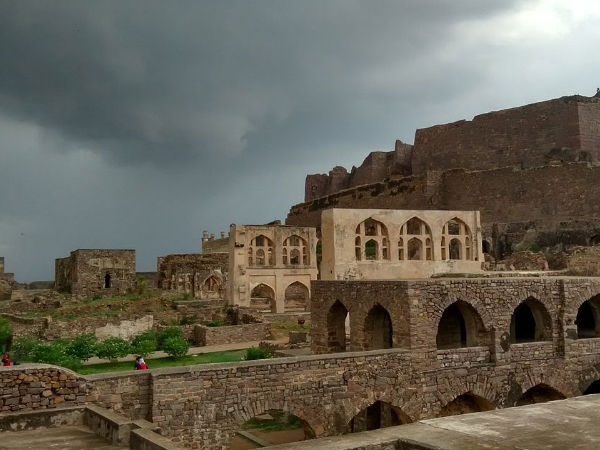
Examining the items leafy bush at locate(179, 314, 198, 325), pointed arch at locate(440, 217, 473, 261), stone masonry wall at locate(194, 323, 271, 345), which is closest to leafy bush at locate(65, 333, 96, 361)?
stone masonry wall at locate(194, 323, 271, 345)

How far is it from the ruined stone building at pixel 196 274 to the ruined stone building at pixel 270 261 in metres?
5.19

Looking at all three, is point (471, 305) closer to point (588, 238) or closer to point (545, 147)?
point (588, 238)

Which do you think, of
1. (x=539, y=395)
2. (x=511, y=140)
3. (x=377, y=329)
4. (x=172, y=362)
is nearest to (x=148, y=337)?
(x=172, y=362)

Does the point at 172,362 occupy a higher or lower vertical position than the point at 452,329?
lower

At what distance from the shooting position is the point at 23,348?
21.2 meters

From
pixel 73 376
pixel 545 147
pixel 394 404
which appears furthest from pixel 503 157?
pixel 73 376

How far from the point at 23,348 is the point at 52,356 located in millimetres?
3178

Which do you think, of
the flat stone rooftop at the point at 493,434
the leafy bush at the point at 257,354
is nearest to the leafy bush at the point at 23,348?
the leafy bush at the point at 257,354

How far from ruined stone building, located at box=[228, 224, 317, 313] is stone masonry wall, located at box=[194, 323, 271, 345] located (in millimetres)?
4950

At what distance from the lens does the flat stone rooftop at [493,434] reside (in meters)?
7.86

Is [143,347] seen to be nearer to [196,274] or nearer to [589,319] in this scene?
[589,319]

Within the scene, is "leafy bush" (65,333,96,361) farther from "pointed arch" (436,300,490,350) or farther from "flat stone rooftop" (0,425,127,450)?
"flat stone rooftop" (0,425,127,450)

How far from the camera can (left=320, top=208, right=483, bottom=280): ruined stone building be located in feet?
64.9

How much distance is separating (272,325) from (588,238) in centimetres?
1424
